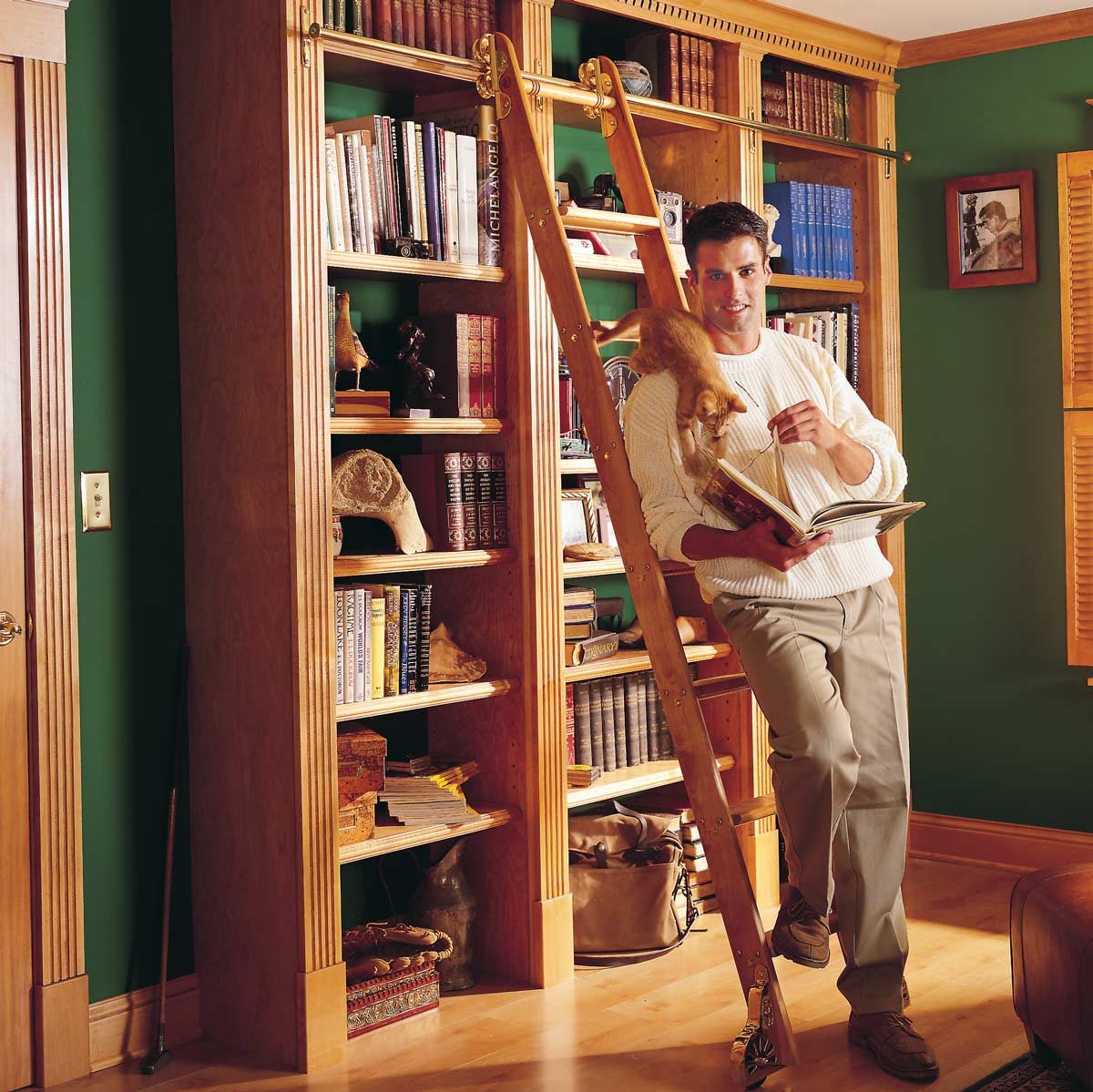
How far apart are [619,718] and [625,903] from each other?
0.50m

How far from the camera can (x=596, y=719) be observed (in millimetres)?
4012

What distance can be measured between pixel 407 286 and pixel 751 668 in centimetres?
138

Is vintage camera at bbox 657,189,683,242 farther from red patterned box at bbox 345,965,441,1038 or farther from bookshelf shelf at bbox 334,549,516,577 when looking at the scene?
red patterned box at bbox 345,965,441,1038

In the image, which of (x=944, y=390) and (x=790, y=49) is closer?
(x=790, y=49)

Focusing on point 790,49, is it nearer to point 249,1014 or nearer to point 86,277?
point 86,277

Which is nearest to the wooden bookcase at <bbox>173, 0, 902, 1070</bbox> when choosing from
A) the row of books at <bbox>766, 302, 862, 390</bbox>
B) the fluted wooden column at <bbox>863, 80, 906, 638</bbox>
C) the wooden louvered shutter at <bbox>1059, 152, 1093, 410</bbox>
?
the row of books at <bbox>766, 302, 862, 390</bbox>

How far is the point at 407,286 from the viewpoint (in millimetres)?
3789

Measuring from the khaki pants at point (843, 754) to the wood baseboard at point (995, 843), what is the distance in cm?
156

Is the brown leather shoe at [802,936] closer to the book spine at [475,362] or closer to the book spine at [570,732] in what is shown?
the book spine at [570,732]

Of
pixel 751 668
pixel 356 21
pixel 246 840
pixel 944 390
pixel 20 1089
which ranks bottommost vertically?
pixel 20 1089

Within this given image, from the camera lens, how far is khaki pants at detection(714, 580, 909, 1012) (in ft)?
9.85

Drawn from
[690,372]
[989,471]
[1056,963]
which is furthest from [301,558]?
[989,471]

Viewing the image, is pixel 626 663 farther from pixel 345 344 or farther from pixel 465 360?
pixel 345 344

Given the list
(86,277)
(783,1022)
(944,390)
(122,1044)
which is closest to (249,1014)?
(122,1044)
